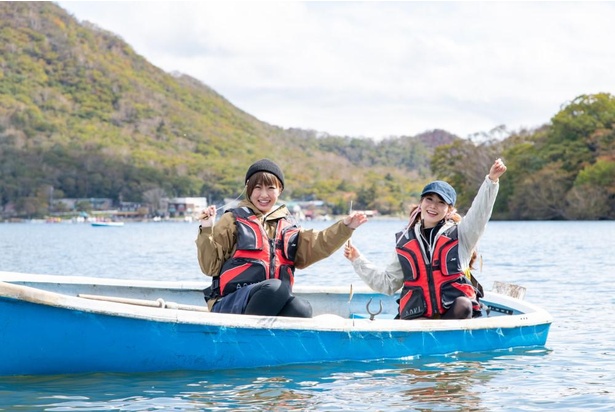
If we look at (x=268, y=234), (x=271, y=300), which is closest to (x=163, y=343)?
(x=271, y=300)

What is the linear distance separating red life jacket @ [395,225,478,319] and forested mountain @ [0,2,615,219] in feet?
249

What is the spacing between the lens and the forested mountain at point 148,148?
3607 inches

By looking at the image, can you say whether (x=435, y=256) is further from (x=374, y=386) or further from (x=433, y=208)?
(x=374, y=386)

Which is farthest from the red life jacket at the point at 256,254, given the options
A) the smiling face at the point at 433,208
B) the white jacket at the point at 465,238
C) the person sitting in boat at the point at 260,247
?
the smiling face at the point at 433,208

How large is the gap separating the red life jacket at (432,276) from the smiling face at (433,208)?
13 centimetres

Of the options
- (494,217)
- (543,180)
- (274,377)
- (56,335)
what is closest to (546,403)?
(274,377)

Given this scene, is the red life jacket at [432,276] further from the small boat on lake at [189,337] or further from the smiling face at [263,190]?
the smiling face at [263,190]

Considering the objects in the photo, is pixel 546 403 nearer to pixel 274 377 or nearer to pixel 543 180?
pixel 274 377

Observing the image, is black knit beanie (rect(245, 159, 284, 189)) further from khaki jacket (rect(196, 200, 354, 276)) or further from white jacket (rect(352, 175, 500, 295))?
white jacket (rect(352, 175, 500, 295))

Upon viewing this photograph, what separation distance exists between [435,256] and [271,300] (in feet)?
4.56

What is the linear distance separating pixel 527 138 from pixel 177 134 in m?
90.3

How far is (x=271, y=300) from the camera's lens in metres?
6.96

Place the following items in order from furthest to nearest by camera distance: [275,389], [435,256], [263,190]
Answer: [435,256], [263,190], [275,389]

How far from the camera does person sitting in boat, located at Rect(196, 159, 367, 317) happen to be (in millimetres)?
6883
